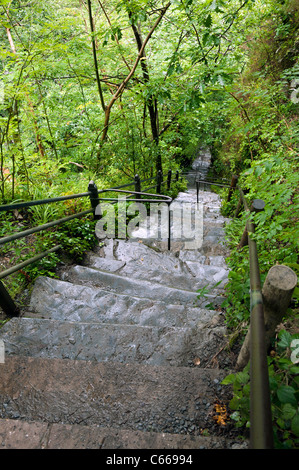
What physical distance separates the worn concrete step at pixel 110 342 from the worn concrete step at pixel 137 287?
26.1 inches

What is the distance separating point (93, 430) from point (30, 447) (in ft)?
1.02

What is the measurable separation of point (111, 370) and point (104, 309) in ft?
2.95

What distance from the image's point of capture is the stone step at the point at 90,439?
4.00 ft

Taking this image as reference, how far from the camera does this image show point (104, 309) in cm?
254

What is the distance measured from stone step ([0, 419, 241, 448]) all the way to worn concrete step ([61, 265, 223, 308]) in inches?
61.6

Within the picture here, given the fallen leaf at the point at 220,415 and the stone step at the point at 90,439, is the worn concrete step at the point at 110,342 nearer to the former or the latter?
the fallen leaf at the point at 220,415

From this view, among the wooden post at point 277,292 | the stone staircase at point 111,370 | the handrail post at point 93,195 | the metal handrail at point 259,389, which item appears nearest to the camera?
the metal handrail at point 259,389

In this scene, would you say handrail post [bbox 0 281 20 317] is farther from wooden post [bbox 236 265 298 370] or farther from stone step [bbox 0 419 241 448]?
wooden post [bbox 236 265 298 370]

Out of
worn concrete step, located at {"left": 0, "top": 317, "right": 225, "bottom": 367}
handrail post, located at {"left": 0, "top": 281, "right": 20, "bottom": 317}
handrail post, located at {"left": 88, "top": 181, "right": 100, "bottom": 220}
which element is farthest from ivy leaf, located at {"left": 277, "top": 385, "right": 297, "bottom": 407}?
handrail post, located at {"left": 88, "top": 181, "right": 100, "bottom": 220}

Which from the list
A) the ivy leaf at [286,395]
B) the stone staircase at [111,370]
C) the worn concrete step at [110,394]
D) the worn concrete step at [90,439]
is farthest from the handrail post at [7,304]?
the ivy leaf at [286,395]

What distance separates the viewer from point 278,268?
121 centimetres

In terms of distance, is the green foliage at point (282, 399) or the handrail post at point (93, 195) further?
the handrail post at point (93, 195)

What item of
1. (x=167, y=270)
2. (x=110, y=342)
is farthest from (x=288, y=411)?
(x=167, y=270)

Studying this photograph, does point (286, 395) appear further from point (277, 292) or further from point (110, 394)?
point (110, 394)
